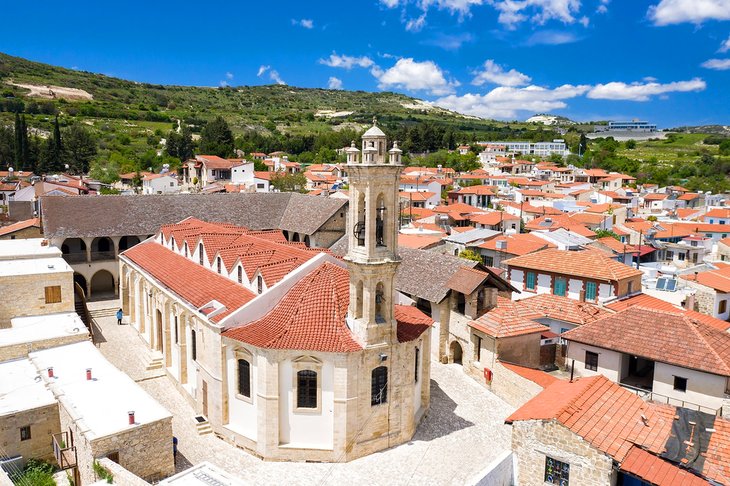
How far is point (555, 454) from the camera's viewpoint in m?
18.4

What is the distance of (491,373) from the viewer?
29.2m

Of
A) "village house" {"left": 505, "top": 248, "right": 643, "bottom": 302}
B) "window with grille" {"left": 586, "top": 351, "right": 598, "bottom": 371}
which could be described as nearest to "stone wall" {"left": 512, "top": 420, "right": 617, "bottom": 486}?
"window with grille" {"left": 586, "top": 351, "right": 598, "bottom": 371}

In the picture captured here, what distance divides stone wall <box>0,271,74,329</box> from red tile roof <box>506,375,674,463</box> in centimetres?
2781

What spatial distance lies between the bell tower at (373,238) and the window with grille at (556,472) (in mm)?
7165

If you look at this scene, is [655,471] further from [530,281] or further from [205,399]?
[530,281]

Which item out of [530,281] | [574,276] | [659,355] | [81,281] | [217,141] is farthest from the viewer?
[217,141]

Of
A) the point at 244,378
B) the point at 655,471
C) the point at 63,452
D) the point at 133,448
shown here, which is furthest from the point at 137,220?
the point at 655,471

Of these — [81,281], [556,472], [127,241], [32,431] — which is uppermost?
[127,241]

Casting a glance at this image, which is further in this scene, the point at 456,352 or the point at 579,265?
the point at 579,265

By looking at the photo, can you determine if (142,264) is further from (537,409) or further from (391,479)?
(537,409)

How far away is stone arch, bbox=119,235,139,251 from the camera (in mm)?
47403

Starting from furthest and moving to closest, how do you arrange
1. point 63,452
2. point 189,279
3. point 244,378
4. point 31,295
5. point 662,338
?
point 31,295
point 189,279
point 662,338
point 244,378
point 63,452

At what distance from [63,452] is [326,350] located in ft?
35.8

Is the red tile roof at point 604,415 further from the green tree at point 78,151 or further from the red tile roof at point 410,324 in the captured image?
the green tree at point 78,151
